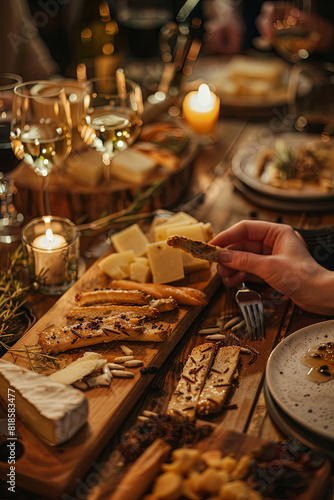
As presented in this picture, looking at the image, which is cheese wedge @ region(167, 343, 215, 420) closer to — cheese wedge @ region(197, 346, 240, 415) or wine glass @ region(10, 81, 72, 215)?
cheese wedge @ region(197, 346, 240, 415)

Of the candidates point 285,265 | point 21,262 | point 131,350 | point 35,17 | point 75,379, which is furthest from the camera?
point 35,17

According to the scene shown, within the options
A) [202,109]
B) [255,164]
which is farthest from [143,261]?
[202,109]

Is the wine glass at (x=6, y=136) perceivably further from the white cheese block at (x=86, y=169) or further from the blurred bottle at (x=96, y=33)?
the blurred bottle at (x=96, y=33)

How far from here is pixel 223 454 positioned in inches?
38.4

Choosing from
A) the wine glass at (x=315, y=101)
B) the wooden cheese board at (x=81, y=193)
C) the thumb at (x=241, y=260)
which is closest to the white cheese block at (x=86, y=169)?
the wooden cheese board at (x=81, y=193)

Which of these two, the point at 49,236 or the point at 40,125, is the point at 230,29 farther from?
the point at 49,236

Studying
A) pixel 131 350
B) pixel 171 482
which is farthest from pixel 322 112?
pixel 171 482

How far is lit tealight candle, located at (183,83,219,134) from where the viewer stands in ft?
7.82

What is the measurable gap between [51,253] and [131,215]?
41 cm

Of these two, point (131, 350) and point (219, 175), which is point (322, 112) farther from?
point (131, 350)

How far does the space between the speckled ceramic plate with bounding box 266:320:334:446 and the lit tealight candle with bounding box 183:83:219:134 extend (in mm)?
1360

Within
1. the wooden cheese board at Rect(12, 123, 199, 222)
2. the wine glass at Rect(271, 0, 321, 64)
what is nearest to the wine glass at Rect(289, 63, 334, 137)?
the wine glass at Rect(271, 0, 321, 64)

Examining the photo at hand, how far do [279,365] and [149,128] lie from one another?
4.57ft

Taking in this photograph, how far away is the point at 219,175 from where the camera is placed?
2219 millimetres
